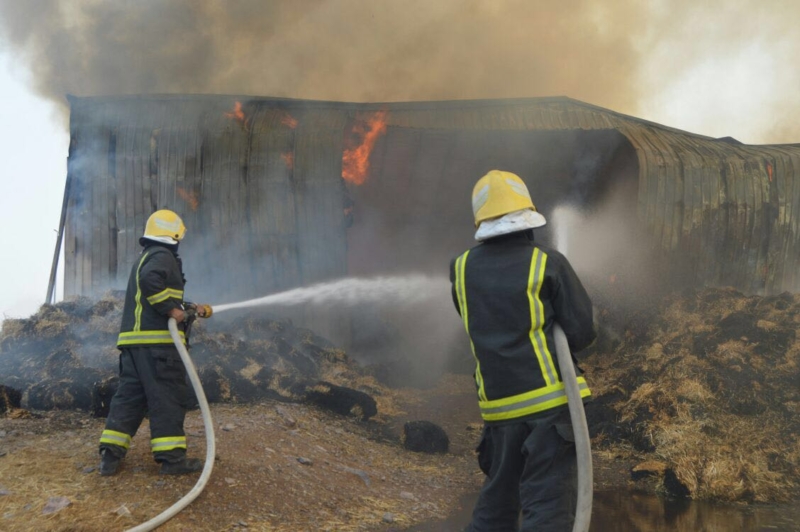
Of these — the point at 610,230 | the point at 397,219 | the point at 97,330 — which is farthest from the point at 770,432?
the point at 97,330

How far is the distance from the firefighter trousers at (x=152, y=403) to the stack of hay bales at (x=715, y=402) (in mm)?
4203

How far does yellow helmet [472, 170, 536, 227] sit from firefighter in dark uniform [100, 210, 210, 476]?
9.09 feet

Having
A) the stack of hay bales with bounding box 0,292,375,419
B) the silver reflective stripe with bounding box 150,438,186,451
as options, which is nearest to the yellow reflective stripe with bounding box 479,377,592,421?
the silver reflective stripe with bounding box 150,438,186,451

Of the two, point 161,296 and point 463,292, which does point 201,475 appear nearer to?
point 161,296

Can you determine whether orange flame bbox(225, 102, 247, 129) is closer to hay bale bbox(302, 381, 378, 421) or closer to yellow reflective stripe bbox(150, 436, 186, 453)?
hay bale bbox(302, 381, 378, 421)

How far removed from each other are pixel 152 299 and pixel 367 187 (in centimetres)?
738

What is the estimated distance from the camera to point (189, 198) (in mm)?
12969

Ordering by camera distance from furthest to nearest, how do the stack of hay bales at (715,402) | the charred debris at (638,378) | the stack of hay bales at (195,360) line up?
the stack of hay bales at (195,360), the charred debris at (638,378), the stack of hay bales at (715,402)

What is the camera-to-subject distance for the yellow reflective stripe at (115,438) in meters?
5.08

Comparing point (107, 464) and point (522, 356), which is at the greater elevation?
point (522, 356)

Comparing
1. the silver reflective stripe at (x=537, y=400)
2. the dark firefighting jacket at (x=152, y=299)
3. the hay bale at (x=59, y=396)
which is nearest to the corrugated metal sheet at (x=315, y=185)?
the hay bale at (x=59, y=396)

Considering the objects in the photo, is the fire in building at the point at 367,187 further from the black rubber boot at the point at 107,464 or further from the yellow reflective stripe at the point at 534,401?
the yellow reflective stripe at the point at 534,401

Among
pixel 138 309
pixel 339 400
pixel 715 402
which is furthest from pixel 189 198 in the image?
pixel 715 402

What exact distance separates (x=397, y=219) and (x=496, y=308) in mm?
9390
